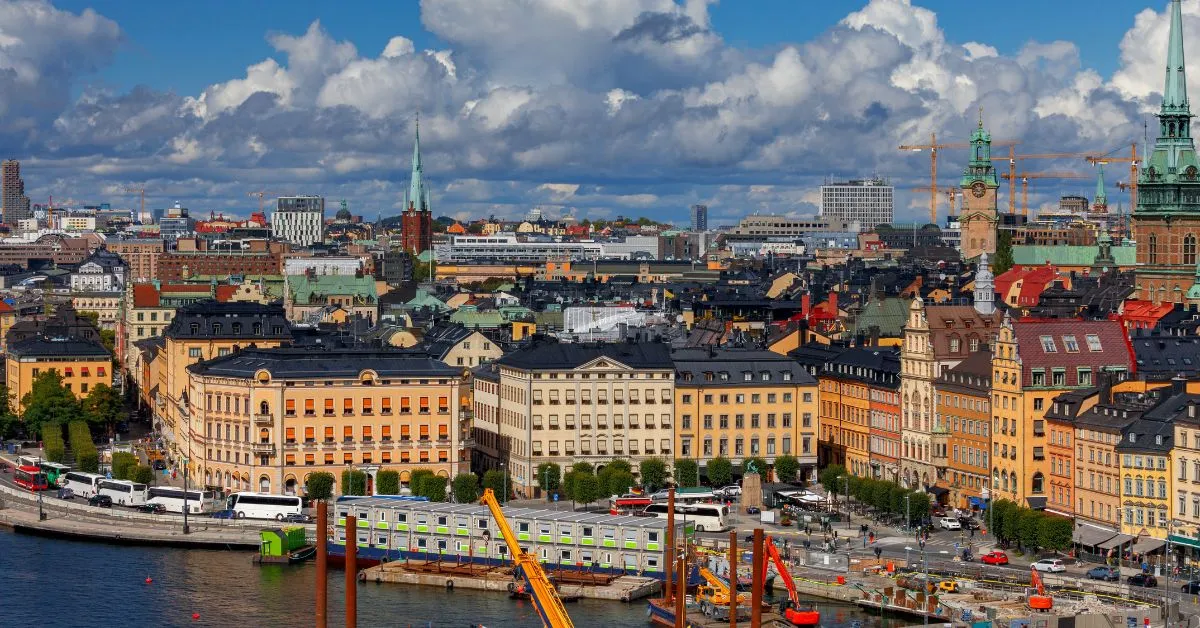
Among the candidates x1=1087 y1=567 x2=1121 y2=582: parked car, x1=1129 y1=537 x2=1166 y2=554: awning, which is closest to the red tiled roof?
x1=1129 y1=537 x2=1166 y2=554: awning

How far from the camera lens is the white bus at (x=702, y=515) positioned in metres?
113

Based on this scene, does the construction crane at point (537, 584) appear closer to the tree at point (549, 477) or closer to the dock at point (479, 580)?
the dock at point (479, 580)

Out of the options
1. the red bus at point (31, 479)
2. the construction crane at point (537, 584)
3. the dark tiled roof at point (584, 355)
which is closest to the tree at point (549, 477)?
the dark tiled roof at point (584, 355)

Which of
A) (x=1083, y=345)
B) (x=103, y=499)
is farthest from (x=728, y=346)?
(x=103, y=499)

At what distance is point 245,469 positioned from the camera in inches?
4865

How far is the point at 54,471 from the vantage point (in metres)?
134

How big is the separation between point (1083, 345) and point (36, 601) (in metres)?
53.0

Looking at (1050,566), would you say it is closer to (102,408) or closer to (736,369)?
(736,369)

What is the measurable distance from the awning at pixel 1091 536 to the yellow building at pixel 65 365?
84833mm

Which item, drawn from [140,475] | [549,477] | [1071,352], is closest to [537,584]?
[549,477]

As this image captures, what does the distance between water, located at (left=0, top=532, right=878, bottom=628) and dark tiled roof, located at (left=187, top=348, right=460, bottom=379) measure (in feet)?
53.8

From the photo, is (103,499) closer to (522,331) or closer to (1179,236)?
(522,331)

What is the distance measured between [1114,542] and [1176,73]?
341 feet

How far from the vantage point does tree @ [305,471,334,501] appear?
120 metres
